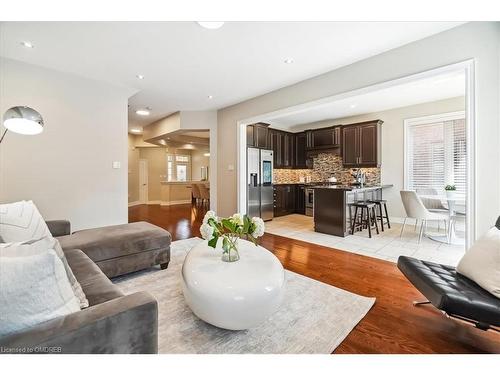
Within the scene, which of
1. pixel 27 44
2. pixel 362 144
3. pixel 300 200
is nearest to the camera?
pixel 27 44

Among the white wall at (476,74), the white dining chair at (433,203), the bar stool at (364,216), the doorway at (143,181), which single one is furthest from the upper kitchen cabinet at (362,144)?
the doorway at (143,181)

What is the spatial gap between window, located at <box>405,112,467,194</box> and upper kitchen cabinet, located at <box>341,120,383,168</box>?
63 cm

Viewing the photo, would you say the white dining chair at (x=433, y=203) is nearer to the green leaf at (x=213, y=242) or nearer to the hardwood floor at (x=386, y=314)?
the hardwood floor at (x=386, y=314)

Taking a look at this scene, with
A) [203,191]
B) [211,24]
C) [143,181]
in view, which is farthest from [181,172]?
[211,24]

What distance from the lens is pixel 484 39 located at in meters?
2.15

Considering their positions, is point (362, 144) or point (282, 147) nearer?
point (362, 144)

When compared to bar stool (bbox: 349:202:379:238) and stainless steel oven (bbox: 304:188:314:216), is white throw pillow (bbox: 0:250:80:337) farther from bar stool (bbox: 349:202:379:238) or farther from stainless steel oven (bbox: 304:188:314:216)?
stainless steel oven (bbox: 304:188:314:216)

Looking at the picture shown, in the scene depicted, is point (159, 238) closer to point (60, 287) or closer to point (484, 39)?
point (60, 287)

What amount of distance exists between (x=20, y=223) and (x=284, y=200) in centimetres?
549

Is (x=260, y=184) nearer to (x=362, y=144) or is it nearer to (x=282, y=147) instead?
(x=282, y=147)

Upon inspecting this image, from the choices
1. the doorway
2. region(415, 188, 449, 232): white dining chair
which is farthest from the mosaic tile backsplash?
the doorway

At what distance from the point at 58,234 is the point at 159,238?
1084 millimetres

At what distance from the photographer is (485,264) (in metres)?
1.57

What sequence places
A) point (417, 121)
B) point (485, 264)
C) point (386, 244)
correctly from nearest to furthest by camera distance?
point (485, 264), point (386, 244), point (417, 121)
